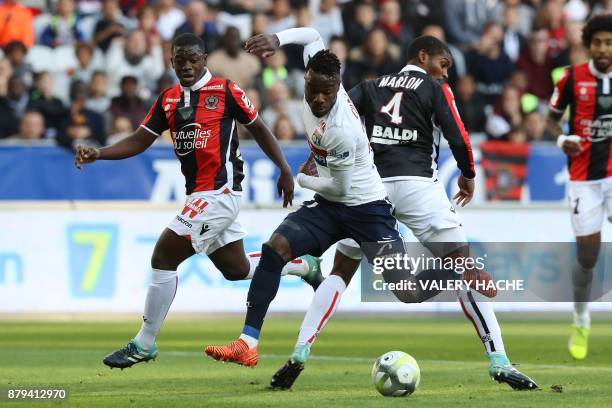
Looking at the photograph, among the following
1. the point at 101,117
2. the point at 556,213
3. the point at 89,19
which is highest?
the point at 89,19

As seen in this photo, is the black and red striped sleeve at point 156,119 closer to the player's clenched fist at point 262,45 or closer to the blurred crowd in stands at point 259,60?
the player's clenched fist at point 262,45

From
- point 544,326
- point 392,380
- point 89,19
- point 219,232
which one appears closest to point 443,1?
point 89,19

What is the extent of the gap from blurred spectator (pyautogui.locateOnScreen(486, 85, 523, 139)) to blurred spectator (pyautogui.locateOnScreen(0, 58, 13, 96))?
265 inches

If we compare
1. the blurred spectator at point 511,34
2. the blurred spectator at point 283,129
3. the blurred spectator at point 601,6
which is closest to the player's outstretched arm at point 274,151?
the blurred spectator at point 283,129

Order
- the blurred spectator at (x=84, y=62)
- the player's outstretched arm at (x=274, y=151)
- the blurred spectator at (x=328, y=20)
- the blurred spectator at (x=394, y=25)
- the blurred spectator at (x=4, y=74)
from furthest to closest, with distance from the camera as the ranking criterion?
the blurred spectator at (x=328, y=20)
the blurred spectator at (x=394, y=25)
the blurred spectator at (x=84, y=62)
the blurred spectator at (x=4, y=74)
the player's outstretched arm at (x=274, y=151)

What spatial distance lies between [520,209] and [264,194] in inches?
122

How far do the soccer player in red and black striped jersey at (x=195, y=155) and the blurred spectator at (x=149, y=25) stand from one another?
32.9 feet

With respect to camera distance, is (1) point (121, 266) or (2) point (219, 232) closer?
(2) point (219, 232)

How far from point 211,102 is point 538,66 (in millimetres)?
11439

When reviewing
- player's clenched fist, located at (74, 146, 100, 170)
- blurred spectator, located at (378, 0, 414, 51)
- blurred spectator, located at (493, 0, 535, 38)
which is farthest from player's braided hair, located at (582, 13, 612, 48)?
blurred spectator, located at (493, 0, 535, 38)

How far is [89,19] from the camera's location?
19547mm

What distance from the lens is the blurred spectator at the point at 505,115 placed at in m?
18.3

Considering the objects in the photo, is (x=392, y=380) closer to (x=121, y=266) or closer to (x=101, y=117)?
(x=121, y=266)

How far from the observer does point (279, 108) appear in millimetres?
17891
